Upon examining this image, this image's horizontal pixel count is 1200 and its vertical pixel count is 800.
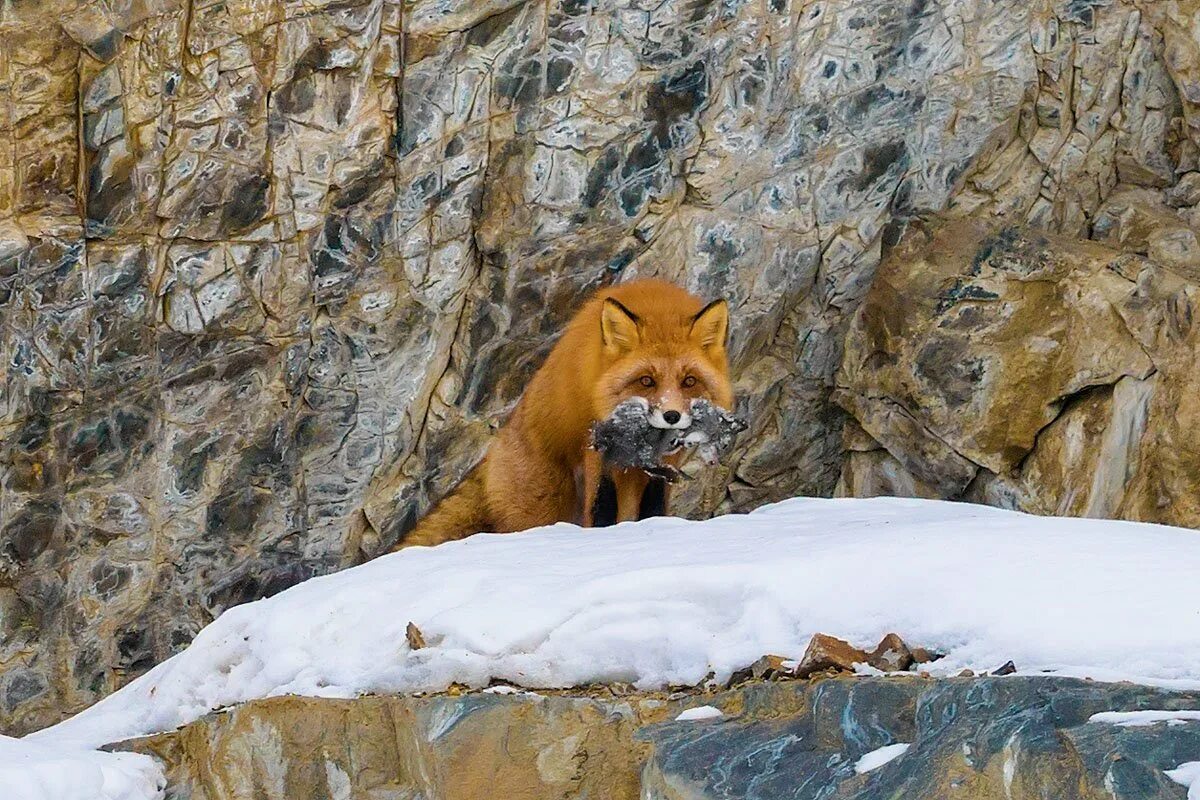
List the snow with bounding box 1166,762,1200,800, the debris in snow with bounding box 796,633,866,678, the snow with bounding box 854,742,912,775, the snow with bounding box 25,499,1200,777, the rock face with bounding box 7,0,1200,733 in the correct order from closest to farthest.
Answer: the snow with bounding box 1166,762,1200,800, the snow with bounding box 854,742,912,775, the snow with bounding box 25,499,1200,777, the debris in snow with bounding box 796,633,866,678, the rock face with bounding box 7,0,1200,733

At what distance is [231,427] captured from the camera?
317 inches

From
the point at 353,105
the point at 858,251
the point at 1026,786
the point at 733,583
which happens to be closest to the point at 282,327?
the point at 353,105

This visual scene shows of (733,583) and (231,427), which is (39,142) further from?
(733,583)

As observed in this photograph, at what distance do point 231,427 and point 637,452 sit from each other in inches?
101

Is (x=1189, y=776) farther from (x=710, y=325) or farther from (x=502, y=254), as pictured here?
(x=502, y=254)

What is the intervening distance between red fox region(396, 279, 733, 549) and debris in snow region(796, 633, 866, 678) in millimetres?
2630

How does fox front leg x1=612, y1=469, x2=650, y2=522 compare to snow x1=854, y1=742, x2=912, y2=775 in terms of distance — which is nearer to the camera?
snow x1=854, y1=742, x2=912, y2=775

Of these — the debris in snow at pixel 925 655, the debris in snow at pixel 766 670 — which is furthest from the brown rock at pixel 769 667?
the debris in snow at pixel 925 655

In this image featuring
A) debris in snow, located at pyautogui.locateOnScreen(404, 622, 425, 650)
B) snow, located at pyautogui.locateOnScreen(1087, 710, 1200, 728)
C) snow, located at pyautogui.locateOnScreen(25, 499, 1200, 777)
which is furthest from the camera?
debris in snow, located at pyautogui.locateOnScreen(404, 622, 425, 650)

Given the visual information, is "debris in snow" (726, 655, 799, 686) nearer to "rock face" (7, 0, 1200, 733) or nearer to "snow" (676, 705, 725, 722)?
"snow" (676, 705, 725, 722)

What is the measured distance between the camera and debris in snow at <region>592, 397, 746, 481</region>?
22.3 feet

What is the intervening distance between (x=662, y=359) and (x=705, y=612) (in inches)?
99.0

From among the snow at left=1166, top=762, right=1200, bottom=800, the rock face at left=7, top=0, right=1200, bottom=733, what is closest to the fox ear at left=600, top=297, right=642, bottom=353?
the rock face at left=7, top=0, right=1200, bottom=733

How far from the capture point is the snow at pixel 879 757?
373 cm
